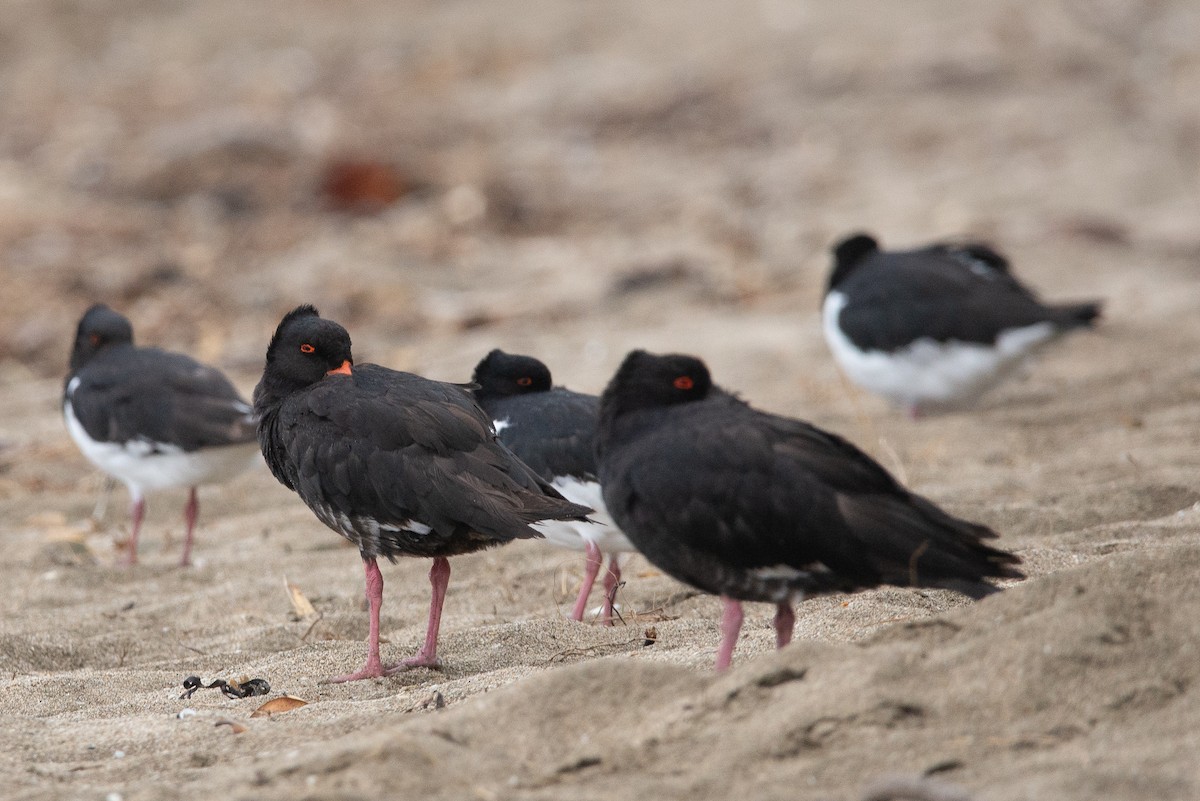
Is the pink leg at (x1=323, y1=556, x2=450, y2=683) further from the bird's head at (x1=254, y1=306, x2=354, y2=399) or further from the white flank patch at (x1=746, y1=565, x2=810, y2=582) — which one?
the white flank patch at (x1=746, y1=565, x2=810, y2=582)

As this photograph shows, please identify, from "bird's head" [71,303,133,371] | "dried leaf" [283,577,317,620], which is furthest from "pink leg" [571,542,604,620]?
"bird's head" [71,303,133,371]

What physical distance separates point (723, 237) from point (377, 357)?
4200 millimetres

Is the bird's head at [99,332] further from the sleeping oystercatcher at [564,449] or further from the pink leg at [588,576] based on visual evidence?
the pink leg at [588,576]

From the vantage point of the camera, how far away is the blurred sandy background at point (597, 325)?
3646mm

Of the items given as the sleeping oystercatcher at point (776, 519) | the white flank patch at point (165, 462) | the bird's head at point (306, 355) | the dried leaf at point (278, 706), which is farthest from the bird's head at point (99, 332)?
the sleeping oystercatcher at point (776, 519)

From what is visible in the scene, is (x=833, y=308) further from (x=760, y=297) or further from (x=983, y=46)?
(x=983, y=46)

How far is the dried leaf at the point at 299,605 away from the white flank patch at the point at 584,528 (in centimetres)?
100

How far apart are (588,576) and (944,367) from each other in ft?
13.3

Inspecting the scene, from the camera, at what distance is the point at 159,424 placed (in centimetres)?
753

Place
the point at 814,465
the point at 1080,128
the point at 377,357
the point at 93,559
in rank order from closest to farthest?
the point at 814,465
the point at 93,559
the point at 377,357
the point at 1080,128

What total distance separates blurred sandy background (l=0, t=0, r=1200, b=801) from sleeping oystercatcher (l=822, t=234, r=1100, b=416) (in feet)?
0.96

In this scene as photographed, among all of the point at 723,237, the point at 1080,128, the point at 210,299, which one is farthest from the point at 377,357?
the point at 1080,128

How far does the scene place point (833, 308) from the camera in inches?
390

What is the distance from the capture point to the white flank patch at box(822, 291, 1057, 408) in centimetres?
920
